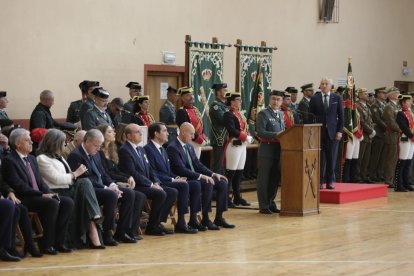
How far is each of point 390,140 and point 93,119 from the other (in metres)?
6.27

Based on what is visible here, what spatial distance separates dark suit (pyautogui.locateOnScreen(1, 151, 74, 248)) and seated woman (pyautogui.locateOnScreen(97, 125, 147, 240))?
36.2 inches

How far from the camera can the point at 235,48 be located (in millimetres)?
14516

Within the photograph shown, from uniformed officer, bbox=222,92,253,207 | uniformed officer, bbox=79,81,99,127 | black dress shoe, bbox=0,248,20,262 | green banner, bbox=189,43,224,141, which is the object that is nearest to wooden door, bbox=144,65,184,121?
green banner, bbox=189,43,224,141

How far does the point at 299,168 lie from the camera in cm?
1052

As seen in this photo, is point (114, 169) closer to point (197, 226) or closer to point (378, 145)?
point (197, 226)

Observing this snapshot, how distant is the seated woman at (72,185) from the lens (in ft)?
26.8

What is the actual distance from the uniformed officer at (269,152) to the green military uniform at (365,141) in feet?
13.0

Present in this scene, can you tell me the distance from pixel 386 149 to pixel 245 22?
2881 mm

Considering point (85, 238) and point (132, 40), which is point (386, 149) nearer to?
point (132, 40)

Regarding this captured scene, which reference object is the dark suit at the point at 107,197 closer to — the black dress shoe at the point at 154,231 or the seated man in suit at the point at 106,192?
the seated man in suit at the point at 106,192

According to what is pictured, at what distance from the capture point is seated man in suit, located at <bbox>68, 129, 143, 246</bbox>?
841 cm

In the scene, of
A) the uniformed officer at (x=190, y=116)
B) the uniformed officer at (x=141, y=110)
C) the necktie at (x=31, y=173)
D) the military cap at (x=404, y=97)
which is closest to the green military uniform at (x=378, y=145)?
the military cap at (x=404, y=97)

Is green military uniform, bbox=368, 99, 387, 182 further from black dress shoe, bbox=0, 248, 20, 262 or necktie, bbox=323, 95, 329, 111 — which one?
black dress shoe, bbox=0, 248, 20, 262

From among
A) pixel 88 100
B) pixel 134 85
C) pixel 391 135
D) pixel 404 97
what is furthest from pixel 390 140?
pixel 88 100
